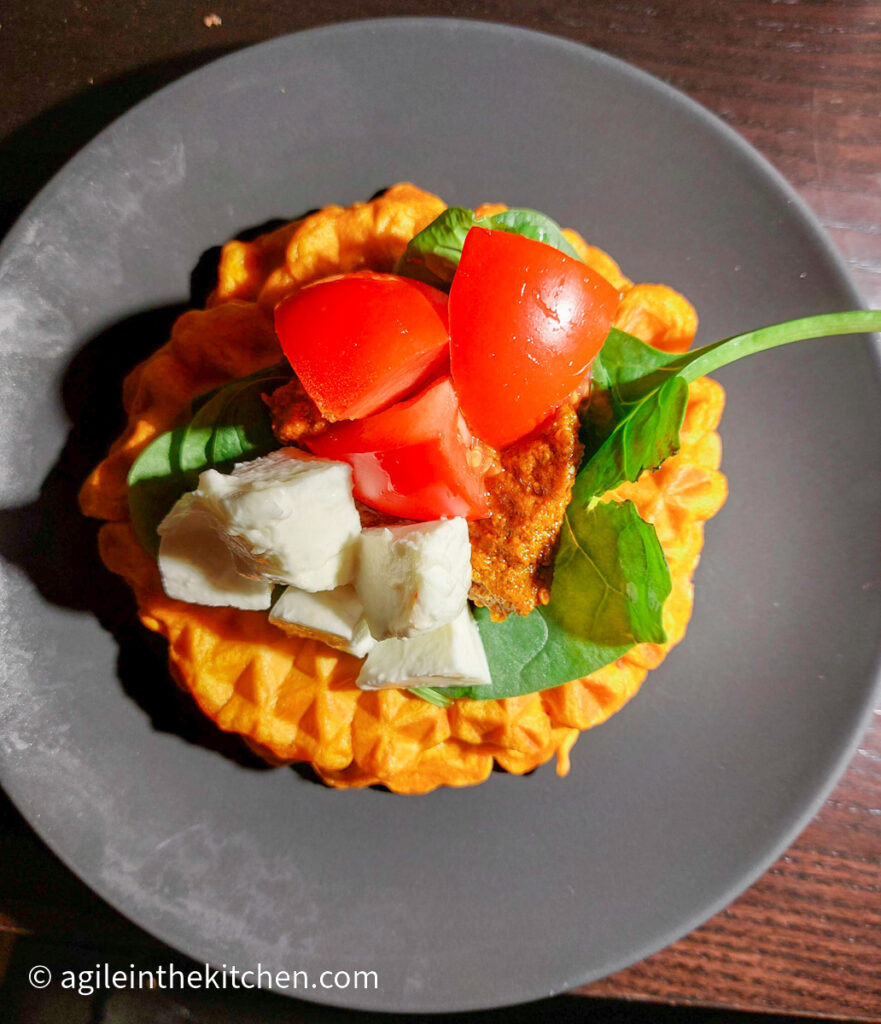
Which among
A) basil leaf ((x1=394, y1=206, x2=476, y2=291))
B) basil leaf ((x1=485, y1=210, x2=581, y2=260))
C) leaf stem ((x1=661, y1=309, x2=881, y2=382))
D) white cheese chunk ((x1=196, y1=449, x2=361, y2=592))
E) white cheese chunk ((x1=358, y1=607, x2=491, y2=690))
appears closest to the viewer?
white cheese chunk ((x1=196, y1=449, x2=361, y2=592))

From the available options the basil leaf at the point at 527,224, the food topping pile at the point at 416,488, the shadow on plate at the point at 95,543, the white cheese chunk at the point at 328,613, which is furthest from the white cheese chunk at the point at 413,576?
the shadow on plate at the point at 95,543

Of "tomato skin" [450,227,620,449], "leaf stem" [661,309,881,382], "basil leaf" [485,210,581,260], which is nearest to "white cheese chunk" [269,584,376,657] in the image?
"tomato skin" [450,227,620,449]

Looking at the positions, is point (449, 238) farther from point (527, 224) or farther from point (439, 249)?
point (527, 224)

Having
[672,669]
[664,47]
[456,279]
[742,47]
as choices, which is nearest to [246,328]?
[456,279]

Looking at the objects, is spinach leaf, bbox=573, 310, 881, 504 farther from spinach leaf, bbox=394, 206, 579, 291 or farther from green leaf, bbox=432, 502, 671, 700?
spinach leaf, bbox=394, 206, 579, 291

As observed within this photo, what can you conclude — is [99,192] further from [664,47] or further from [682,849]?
[682,849]
